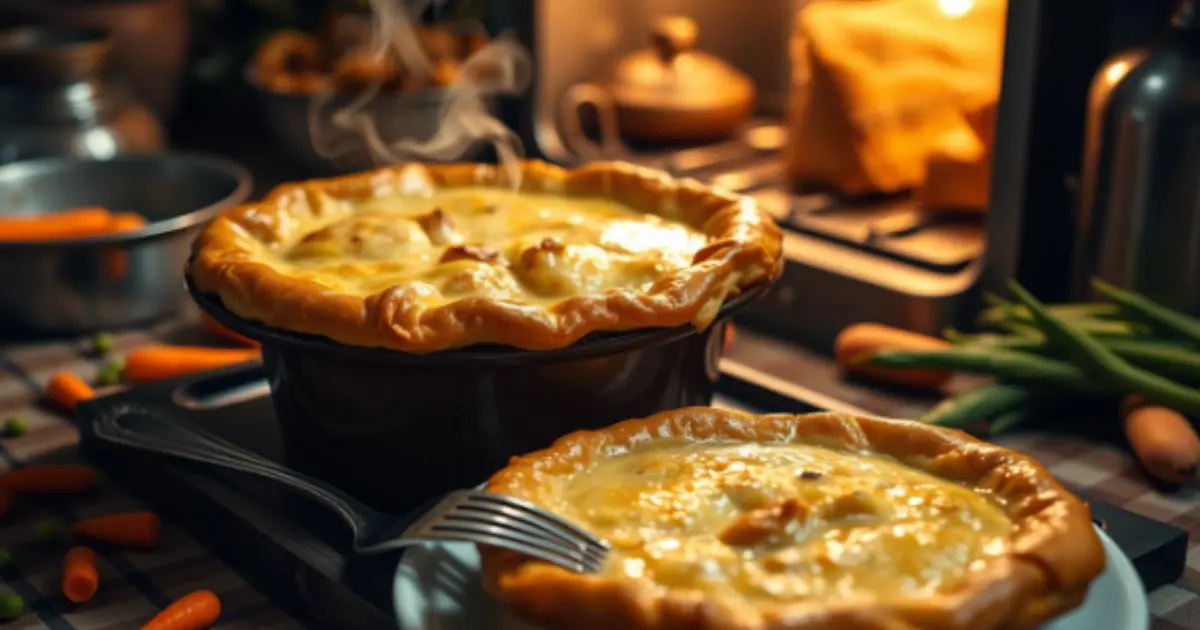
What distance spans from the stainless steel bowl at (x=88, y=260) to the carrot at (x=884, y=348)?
107cm

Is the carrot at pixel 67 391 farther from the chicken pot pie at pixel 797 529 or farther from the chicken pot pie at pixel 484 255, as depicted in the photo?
the chicken pot pie at pixel 797 529

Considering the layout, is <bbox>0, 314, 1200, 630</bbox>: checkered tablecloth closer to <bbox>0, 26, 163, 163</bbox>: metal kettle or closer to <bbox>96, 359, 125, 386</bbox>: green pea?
<bbox>96, 359, 125, 386</bbox>: green pea

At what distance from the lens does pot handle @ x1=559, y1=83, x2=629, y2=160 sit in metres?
2.88

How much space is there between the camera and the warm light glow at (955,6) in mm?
2602

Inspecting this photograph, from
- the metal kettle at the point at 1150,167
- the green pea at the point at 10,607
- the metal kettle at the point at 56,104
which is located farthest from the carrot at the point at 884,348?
the metal kettle at the point at 56,104

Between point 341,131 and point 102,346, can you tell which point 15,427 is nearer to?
point 102,346

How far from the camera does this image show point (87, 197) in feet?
8.77

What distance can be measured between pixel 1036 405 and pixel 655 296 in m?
0.72

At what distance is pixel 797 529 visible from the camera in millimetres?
1176

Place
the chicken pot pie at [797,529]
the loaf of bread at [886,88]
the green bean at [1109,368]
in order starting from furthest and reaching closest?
the loaf of bread at [886,88]
the green bean at [1109,368]
the chicken pot pie at [797,529]

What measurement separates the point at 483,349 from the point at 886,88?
136 centimetres

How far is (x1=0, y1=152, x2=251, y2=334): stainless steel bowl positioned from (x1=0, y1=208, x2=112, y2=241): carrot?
0.41ft

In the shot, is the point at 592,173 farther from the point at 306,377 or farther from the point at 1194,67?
the point at 1194,67

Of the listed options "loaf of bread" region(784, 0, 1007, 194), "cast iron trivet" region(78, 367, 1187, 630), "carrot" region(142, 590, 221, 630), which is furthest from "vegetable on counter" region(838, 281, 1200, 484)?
"carrot" region(142, 590, 221, 630)
